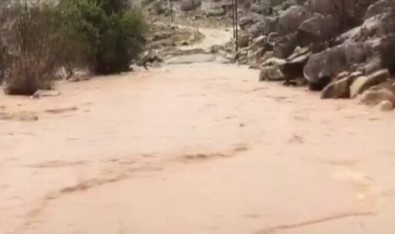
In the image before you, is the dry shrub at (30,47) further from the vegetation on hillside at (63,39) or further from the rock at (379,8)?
the rock at (379,8)

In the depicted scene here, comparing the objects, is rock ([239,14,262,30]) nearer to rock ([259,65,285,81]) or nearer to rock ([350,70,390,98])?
rock ([259,65,285,81])

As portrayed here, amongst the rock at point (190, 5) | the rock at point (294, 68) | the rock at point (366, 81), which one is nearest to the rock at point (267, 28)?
the rock at point (294, 68)

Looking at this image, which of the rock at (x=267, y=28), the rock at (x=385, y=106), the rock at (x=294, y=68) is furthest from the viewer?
the rock at (x=267, y=28)

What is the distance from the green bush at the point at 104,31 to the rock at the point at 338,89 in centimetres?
980

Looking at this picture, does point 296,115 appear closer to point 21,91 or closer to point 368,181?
point 368,181

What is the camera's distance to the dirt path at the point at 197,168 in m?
5.47

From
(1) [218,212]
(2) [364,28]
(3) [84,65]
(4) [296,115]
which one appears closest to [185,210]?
(1) [218,212]

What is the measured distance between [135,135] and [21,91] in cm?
652

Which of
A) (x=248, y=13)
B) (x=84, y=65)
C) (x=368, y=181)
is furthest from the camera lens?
(x=248, y=13)

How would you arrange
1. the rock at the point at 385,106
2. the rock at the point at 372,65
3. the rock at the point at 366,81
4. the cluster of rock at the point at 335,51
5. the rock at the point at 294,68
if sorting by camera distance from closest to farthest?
the rock at the point at 385,106 → the rock at the point at 366,81 → the cluster of rock at the point at 335,51 → the rock at the point at 372,65 → the rock at the point at 294,68

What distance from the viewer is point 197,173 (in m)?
7.07

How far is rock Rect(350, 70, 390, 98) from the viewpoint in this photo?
40.7ft

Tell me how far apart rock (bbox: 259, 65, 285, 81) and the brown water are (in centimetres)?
376

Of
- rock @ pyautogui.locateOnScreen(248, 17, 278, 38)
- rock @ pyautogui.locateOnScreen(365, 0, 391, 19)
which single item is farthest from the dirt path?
rock @ pyautogui.locateOnScreen(248, 17, 278, 38)
